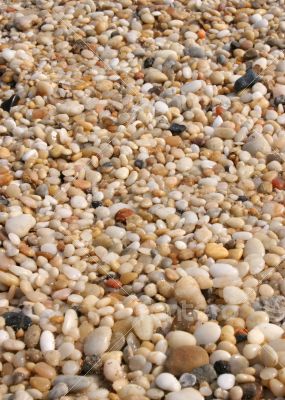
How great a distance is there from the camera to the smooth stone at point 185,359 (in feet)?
4.94

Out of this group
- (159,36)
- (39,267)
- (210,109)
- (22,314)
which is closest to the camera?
(22,314)

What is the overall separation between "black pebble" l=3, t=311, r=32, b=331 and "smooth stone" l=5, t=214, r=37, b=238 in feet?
0.89

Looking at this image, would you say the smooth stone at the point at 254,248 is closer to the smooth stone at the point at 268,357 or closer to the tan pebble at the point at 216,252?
the tan pebble at the point at 216,252

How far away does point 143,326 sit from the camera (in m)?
1.59

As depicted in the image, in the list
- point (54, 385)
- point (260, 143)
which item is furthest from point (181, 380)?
point (260, 143)

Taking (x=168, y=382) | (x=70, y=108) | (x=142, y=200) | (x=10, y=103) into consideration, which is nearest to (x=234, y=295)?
(x=168, y=382)

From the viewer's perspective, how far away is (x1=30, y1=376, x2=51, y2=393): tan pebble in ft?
4.87

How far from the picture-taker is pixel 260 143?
210 cm

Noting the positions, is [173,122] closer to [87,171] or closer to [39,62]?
[87,171]

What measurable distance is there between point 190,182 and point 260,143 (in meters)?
0.27

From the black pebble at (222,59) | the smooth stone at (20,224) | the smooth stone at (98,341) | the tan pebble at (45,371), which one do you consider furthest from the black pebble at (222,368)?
the black pebble at (222,59)

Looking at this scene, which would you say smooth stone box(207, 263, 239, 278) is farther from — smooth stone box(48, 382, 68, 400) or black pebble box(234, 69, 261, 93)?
black pebble box(234, 69, 261, 93)

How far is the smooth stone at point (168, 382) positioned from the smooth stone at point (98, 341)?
15 centimetres

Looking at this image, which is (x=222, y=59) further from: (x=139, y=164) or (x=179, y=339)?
(x=179, y=339)
